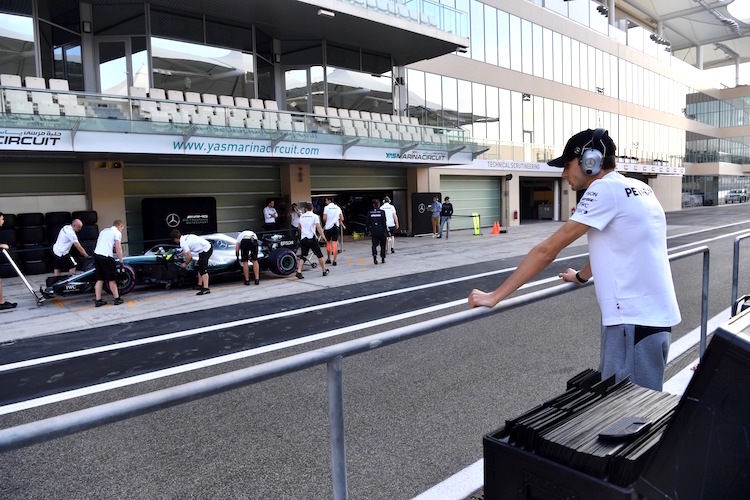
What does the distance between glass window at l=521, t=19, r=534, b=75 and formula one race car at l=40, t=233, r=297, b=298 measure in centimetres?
2608

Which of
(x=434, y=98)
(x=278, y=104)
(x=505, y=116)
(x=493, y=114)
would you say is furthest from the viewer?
Answer: (x=505, y=116)

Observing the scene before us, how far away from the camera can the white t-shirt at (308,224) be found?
13117 mm

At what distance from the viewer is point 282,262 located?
13336 mm

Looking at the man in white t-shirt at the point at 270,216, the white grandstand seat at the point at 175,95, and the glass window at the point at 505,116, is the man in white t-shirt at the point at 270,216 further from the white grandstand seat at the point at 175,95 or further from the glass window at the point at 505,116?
the glass window at the point at 505,116

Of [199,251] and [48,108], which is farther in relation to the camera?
[48,108]

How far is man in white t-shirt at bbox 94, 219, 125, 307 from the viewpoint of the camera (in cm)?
1016

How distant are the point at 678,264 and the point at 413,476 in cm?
1199

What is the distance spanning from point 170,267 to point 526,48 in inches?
1162

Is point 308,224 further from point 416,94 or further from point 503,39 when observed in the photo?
point 503,39

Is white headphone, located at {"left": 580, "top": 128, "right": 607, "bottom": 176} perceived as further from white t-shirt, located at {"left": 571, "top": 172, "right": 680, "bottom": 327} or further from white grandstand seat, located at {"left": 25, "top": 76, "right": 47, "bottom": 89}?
white grandstand seat, located at {"left": 25, "top": 76, "right": 47, "bottom": 89}

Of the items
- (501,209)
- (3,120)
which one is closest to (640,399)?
(3,120)

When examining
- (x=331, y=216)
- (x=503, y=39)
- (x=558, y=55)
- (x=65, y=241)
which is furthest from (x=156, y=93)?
(x=558, y=55)

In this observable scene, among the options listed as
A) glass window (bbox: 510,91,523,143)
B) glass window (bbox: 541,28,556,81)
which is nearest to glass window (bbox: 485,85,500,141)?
glass window (bbox: 510,91,523,143)

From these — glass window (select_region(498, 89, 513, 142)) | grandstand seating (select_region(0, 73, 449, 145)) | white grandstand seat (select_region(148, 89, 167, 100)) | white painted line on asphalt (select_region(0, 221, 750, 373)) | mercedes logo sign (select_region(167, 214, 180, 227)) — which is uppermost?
glass window (select_region(498, 89, 513, 142))
